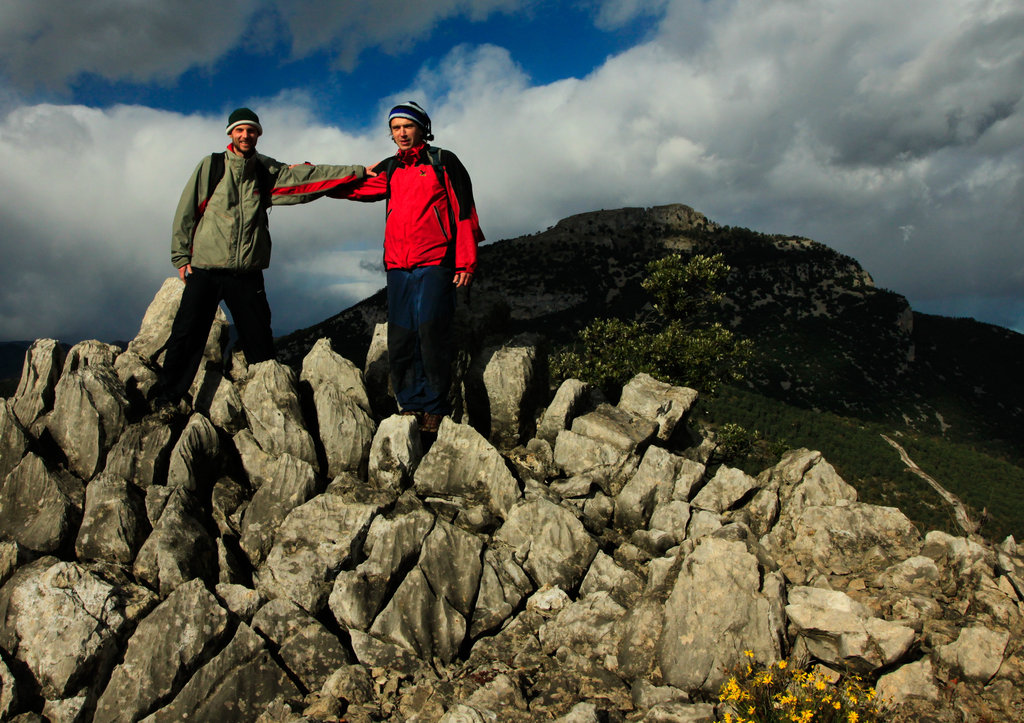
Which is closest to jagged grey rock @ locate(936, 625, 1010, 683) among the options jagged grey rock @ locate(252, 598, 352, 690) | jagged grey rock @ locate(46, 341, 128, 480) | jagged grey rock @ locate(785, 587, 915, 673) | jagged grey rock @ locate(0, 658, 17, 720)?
jagged grey rock @ locate(785, 587, 915, 673)

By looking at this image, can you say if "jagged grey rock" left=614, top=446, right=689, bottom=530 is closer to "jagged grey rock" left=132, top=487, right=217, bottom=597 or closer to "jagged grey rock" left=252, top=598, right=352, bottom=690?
"jagged grey rock" left=252, top=598, right=352, bottom=690

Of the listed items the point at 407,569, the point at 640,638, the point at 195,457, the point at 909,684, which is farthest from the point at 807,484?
the point at 195,457

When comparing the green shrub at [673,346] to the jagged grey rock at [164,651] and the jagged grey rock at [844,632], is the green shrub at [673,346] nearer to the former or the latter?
the jagged grey rock at [844,632]

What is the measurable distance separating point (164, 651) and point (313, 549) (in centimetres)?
215

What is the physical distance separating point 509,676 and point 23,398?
372 inches

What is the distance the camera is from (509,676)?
7426 millimetres

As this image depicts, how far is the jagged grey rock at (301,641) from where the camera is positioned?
293 inches

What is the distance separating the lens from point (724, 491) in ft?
36.0

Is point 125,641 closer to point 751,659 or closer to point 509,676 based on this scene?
point 509,676

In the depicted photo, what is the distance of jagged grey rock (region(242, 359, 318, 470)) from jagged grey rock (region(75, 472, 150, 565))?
2134 millimetres

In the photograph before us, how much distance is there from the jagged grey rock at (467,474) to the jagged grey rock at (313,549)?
4.48ft

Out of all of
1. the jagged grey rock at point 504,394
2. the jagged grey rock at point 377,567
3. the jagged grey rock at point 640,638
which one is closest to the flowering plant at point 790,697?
the jagged grey rock at point 640,638

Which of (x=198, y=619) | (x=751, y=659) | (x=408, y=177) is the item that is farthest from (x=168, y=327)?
(x=751, y=659)

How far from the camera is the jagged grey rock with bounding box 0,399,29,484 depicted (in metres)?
9.17
